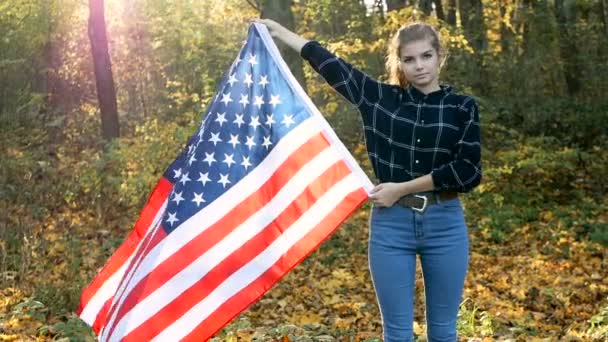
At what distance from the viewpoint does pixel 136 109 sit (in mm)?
17969

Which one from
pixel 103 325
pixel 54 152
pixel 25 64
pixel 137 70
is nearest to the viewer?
pixel 103 325

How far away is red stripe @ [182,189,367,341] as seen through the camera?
3.56 meters

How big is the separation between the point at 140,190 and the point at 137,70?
7.92m

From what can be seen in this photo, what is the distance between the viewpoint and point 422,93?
3.48 metres

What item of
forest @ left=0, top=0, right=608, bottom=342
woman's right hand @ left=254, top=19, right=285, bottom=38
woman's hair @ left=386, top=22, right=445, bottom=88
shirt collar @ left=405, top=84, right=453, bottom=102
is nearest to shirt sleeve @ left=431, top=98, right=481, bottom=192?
shirt collar @ left=405, top=84, right=453, bottom=102

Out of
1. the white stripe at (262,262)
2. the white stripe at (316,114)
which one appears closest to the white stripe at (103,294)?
the white stripe at (262,262)

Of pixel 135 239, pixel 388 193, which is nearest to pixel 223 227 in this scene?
pixel 135 239

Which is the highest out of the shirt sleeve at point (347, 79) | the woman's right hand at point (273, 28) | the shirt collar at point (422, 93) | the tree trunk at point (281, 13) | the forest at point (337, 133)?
the tree trunk at point (281, 13)

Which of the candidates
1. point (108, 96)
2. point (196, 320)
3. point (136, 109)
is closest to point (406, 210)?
point (196, 320)

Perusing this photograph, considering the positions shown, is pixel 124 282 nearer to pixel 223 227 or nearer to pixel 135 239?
pixel 135 239

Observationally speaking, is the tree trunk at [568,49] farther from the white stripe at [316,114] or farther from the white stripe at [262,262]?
the white stripe at [262,262]

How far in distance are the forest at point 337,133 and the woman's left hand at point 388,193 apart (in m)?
1.89

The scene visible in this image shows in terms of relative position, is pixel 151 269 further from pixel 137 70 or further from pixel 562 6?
pixel 562 6

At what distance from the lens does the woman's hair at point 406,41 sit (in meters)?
3.43
